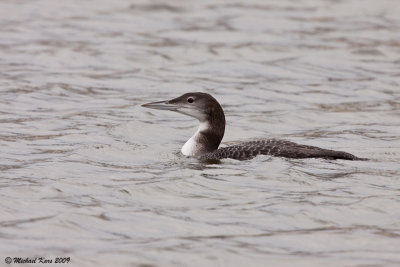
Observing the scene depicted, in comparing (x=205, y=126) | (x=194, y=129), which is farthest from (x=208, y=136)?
(x=194, y=129)

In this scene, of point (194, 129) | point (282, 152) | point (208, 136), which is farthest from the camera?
point (194, 129)

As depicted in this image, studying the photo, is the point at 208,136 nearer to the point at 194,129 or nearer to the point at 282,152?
the point at 282,152

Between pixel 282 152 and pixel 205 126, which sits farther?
pixel 205 126

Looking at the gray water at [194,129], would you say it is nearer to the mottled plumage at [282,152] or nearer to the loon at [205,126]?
the mottled plumage at [282,152]

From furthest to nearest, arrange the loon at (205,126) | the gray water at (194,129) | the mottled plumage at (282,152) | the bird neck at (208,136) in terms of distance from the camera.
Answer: the bird neck at (208,136), the loon at (205,126), the mottled plumage at (282,152), the gray water at (194,129)

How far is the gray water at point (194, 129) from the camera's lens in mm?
7355

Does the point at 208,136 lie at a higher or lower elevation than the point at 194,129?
higher

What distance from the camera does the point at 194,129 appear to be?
12.3m

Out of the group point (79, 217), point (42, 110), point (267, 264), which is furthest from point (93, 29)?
point (267, 264)

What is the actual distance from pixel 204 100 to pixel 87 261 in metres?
3.88

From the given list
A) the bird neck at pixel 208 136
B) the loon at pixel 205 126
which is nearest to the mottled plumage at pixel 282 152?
the loon at pixel 205 126

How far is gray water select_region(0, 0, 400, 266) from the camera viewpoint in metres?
7.36

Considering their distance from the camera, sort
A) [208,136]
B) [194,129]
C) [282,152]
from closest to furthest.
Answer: [282,152] < [208,136] < [194,129]

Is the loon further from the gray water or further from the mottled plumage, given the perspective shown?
the gray water
